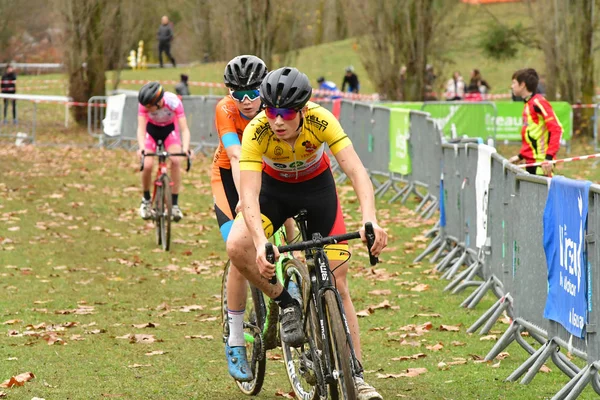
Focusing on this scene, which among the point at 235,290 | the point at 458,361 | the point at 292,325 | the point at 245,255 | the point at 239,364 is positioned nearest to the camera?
the point at 292,325

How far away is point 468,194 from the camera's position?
12023 millimetres

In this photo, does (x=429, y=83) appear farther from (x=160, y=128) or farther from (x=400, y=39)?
(x=160, y=128)

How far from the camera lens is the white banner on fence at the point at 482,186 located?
10.5 meters

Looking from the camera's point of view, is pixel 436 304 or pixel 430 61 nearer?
pixel 436 304

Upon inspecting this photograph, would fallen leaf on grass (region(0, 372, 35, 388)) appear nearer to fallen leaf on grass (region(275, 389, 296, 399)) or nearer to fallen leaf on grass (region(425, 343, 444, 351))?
fallen leaf on grass (region(275, 389, 296, 399))

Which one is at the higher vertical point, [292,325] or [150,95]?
[150,95]

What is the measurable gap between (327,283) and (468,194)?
6.01 meters

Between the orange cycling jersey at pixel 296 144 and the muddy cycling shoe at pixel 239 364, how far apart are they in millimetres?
1460

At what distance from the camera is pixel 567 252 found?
7.21 metres

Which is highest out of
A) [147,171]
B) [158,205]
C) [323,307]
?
[147,171]

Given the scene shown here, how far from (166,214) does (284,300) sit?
8446mm

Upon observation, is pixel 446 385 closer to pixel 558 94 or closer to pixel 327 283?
pixel 327 283

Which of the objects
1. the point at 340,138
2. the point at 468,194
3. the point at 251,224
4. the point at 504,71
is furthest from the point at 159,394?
the point at 504,71

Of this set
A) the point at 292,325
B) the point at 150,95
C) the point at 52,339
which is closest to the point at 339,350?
the point at 292,325
